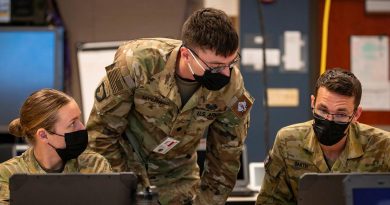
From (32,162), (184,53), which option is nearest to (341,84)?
(184,53)

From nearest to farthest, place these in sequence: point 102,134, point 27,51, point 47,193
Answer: point 47,193 → point 102,134 → point 27,51

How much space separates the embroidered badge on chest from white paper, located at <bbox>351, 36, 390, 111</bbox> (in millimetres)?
2411

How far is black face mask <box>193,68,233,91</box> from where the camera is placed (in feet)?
6.49

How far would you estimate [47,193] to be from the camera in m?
1.51

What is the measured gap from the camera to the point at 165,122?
2137 millimetres

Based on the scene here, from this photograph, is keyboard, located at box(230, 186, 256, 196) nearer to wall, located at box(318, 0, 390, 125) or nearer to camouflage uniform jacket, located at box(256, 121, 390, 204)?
camouflage uniform jacket, located at box(256, 121, 390, 204)

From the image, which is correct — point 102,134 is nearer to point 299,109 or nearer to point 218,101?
point 218,101

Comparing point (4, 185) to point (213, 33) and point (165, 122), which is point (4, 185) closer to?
point (165, 122)

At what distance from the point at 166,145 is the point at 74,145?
35 centimetres

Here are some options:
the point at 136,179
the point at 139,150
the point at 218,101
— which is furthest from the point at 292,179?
the point at 136,179

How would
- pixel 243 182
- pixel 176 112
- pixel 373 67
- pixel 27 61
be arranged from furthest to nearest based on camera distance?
pixel 373 67 → pixel 27 61 → pixel 243 182 → pixel 176 112

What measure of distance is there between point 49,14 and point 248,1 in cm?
121

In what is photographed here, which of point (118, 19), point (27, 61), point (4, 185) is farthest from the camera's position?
point (118, 19)

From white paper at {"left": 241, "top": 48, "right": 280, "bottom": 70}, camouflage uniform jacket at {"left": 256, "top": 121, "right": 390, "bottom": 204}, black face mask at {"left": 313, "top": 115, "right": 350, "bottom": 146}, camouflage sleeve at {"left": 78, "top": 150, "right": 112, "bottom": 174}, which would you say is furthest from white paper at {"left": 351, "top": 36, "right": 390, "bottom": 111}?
camouflage sleeve at {"left": 78, "top": 150, "right": 112, "bottom": 174}
